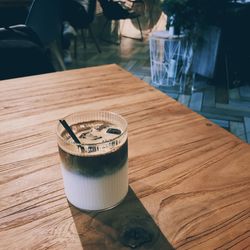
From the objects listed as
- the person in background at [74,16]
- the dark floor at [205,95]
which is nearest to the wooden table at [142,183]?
the dark floor at [205,95]

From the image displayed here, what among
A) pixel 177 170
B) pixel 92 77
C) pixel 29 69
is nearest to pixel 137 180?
pixel 177 170

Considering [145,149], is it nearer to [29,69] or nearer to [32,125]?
[32,125]

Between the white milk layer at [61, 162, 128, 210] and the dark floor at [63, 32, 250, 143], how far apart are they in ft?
4.69

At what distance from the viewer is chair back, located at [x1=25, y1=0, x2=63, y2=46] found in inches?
65.2

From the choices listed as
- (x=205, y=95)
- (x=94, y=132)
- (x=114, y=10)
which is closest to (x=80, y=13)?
(x=114, y=10)

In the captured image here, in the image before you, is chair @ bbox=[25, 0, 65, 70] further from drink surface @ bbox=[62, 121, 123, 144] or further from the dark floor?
drink surface @ bbox=[62, 121, 123, 144]

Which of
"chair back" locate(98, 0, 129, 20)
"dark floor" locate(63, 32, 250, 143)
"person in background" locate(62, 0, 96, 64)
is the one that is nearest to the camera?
"dark floor" locate(63, 32, 250, 143)

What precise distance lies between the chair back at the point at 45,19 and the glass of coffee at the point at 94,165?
56.9 inches

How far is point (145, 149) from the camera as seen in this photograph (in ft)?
1.78

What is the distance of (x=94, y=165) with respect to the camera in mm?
368

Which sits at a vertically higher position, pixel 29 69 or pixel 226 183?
pixel 226 183

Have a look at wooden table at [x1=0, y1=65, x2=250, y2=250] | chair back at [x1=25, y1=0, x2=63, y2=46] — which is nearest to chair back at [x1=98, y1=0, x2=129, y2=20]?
chair back at [x1=25, y1=0, x2=63, y2=46]

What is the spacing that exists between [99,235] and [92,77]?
587 mm

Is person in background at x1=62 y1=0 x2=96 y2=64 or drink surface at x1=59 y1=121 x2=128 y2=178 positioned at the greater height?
drink surface at x1=59 y1=121 x2=128 y2=178
